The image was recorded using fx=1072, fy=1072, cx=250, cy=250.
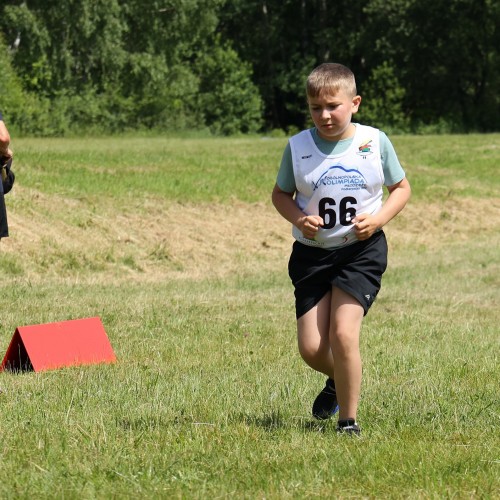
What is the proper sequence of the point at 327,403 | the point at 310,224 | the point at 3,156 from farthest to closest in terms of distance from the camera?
the point at 3,156 → the point at 327,403 → the point at 310,224

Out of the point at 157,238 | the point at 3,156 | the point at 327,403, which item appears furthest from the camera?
the point at 157,238

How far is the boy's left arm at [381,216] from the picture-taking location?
5676 mm

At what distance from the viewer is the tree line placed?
43.6 meters

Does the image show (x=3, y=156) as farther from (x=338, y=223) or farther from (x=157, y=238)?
(x=157, y=238)

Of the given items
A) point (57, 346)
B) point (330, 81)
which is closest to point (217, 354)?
point (57, 346)

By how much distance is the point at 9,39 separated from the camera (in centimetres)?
4709

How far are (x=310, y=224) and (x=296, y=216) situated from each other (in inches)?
7.8

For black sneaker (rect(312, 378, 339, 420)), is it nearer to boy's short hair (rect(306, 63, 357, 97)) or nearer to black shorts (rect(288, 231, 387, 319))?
black shorts (rect(288, 231, 387, 319))

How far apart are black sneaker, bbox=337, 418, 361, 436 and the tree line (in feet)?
117

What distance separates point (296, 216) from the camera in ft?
19.0

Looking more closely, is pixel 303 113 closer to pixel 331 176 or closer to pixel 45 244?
pixel 45 244


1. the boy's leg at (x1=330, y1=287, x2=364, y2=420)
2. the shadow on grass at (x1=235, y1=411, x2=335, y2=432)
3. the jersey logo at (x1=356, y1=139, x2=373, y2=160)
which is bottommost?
the shadow on grass at (x1=235, y1=411, x2=335, y2=432)

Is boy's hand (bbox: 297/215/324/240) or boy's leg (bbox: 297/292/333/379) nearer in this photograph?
boy's hand (bbox: 297/215/324/240)

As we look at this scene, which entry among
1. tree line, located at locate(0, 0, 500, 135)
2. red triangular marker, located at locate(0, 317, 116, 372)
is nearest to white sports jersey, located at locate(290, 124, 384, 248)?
red triangular marker, located at locate(0, 317, 116, 372)
